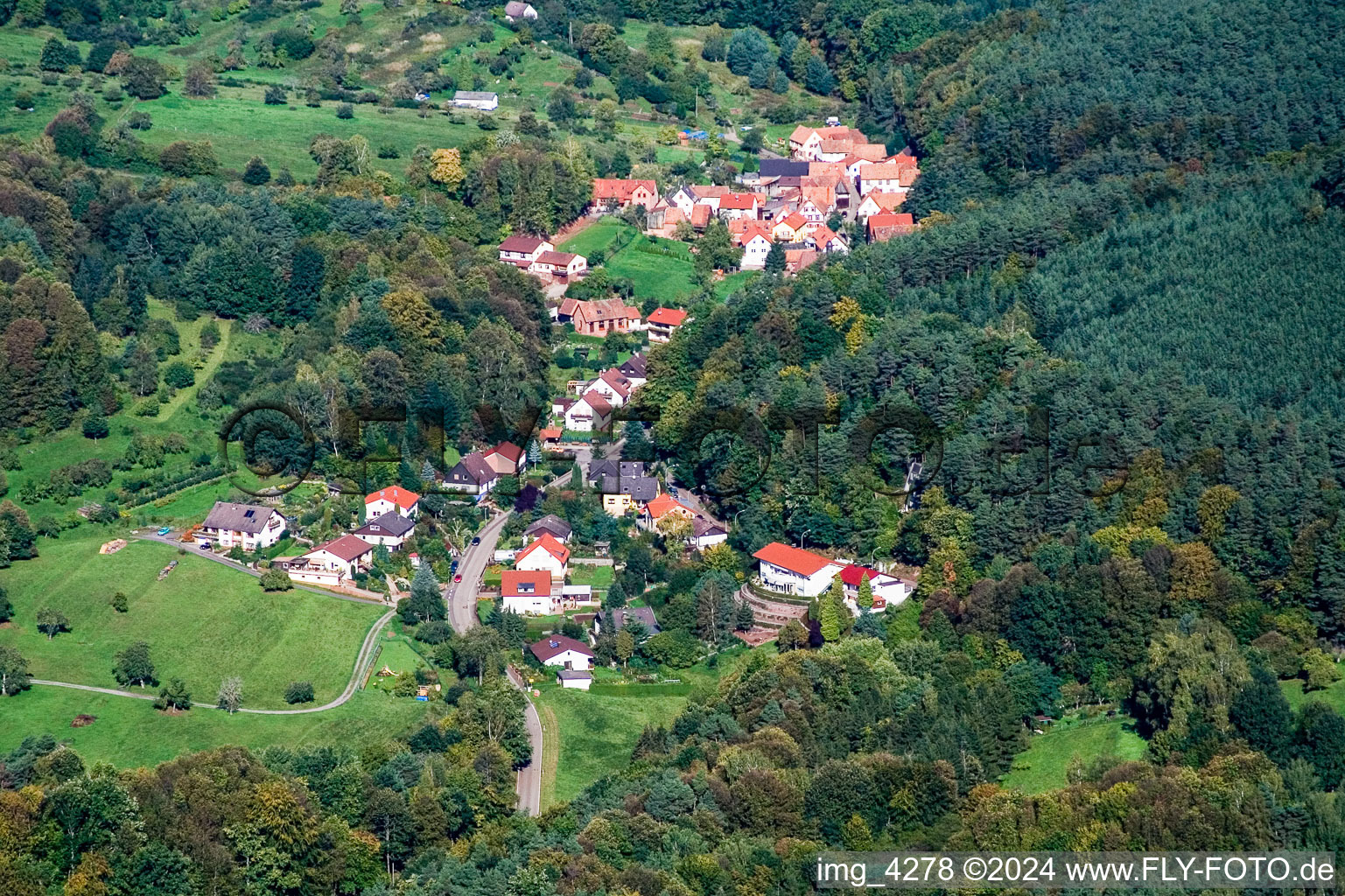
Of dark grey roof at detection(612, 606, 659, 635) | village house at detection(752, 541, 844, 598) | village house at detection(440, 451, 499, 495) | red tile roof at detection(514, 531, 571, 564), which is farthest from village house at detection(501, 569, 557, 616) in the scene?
village house at detection(752, 541, 844, 598)

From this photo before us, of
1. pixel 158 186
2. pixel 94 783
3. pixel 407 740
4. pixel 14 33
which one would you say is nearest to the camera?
pixel 94 783

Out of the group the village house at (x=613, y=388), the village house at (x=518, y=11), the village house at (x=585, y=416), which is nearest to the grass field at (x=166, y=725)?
the village house at (x=585, y=416)

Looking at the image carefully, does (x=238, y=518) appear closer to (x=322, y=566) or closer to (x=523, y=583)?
(x=322, y=566)

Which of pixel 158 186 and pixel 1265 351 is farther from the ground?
pixel 1265 351

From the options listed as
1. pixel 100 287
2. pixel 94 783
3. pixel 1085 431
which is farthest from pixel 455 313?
pixel 94 783

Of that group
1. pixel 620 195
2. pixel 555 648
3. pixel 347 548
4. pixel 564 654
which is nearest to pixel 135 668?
pixel 347 548

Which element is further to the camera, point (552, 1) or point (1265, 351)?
point (552, 1)

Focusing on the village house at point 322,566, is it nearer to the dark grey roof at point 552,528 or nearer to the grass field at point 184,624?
the grass field at point 184,624

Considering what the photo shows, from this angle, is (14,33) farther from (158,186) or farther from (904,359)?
(904,359)
